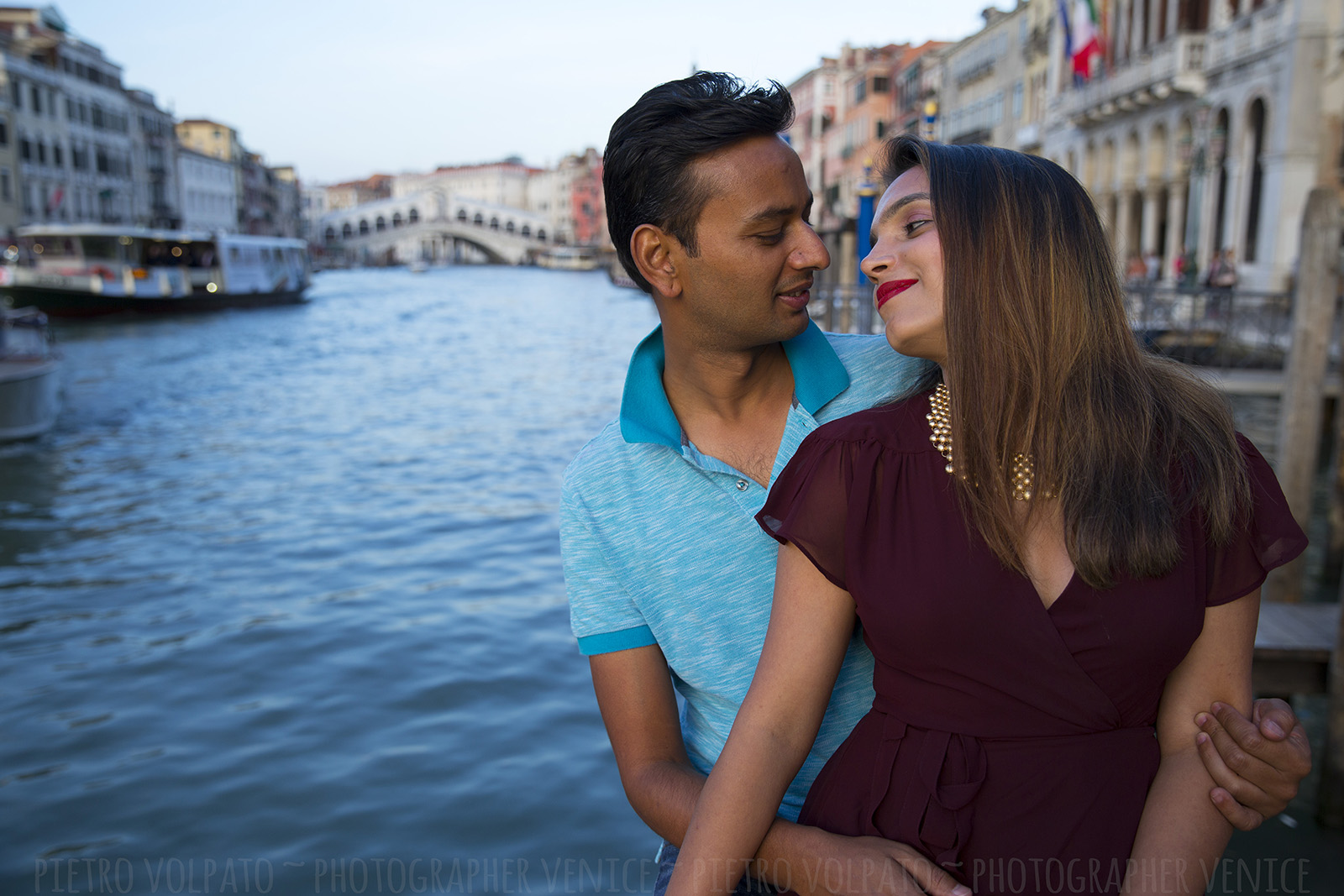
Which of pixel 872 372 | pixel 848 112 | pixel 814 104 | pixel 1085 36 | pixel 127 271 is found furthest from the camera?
pixel 814 104

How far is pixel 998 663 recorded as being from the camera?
1.23 meters

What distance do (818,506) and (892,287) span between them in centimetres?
30

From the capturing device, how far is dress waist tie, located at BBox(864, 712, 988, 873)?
1.25m

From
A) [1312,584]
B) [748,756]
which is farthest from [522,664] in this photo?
[1312,584]

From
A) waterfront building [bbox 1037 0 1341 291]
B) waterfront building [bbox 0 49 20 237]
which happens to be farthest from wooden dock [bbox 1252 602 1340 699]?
waterfront building [bbox 0 49 20 237]

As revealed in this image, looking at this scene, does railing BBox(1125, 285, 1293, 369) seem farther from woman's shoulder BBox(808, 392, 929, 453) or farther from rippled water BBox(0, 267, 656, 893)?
woman's shoulder BBox(808, 392, 929, 453)

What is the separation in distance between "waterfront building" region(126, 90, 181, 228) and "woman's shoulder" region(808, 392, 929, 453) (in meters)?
57.4

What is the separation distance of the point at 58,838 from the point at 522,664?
2.19m

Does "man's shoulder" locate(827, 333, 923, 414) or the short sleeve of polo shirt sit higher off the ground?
"man's shoulder" locate(827, 333, 923, 414)

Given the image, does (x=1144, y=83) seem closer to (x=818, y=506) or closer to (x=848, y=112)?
(x=818, y=506)

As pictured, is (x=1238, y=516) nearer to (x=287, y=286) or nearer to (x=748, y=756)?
(x=748, y=756)

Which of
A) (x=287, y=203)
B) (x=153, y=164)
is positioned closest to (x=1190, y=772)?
(x=153, y=164)

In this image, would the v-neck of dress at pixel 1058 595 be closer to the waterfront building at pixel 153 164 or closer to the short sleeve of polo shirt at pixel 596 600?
the short sleeve of polo shirt at pixel 596 600

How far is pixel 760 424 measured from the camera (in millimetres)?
1757
